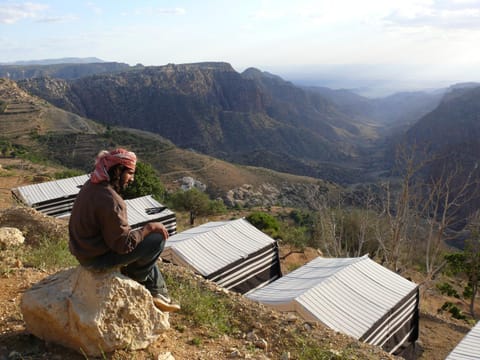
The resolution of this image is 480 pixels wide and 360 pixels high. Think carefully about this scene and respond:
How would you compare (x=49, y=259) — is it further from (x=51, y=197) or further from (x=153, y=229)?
(x=51, y=197)

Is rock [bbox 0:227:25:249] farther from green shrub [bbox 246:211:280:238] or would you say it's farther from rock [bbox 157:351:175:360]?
green shrub [bbox 246:211:280:238]

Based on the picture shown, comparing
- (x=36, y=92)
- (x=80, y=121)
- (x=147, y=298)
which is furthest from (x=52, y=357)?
(x=36, y=92)

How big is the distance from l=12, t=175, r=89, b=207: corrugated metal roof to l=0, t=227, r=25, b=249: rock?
6.69 metres

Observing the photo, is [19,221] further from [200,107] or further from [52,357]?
[200,107]

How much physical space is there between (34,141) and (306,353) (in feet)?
154

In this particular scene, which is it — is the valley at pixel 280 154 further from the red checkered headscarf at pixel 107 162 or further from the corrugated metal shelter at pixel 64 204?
the red checkered headscarf at pixel 107 162

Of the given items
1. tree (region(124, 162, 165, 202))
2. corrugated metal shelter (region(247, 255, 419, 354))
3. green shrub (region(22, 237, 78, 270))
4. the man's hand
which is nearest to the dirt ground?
green shrub (region(22, 237, 78, 270))

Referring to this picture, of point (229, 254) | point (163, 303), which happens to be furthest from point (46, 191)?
point (163, 303)

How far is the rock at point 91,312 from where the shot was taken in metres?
3.42

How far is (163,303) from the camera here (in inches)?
162

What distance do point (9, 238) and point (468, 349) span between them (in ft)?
25.5

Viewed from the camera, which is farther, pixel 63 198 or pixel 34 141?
pixel 34 141

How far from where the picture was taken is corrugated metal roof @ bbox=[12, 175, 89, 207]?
532 inches

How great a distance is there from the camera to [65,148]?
148 ft
